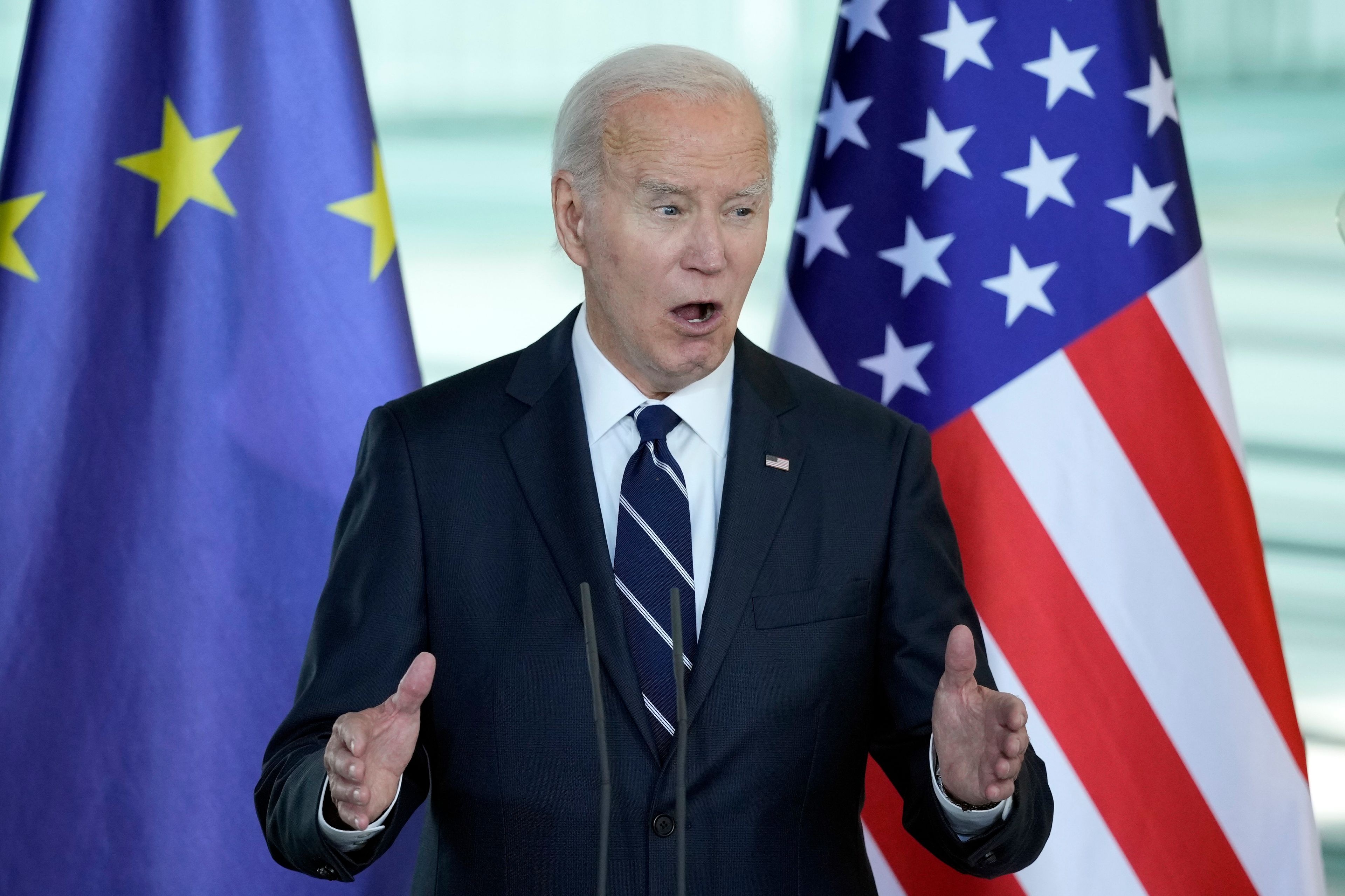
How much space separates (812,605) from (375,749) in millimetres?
514

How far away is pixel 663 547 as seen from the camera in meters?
1.50

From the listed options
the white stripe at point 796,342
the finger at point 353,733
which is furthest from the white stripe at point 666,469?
the white stripe at point 796,342

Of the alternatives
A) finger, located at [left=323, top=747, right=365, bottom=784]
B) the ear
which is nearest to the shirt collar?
the ear

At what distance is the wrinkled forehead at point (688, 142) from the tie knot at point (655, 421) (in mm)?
254

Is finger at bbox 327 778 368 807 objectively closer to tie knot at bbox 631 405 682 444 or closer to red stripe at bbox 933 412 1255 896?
tie knot at bbox 631 405 682 444

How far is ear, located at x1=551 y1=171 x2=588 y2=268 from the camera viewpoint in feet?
5.33

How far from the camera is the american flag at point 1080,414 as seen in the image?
2109mm

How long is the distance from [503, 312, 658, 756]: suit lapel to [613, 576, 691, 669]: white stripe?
0.08 feet

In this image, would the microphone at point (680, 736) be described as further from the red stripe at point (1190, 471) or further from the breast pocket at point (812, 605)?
the red stripe at point (1190, 471)

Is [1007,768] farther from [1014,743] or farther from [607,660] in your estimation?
[607,660]

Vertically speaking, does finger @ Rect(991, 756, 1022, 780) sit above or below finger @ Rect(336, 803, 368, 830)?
above

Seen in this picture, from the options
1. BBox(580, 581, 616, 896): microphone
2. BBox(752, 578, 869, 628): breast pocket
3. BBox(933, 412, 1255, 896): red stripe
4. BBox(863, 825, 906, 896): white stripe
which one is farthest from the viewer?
BBox(863, 825, 906, 896): white stripe

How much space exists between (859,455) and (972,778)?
437mm

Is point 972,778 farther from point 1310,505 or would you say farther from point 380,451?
point 1310,505
